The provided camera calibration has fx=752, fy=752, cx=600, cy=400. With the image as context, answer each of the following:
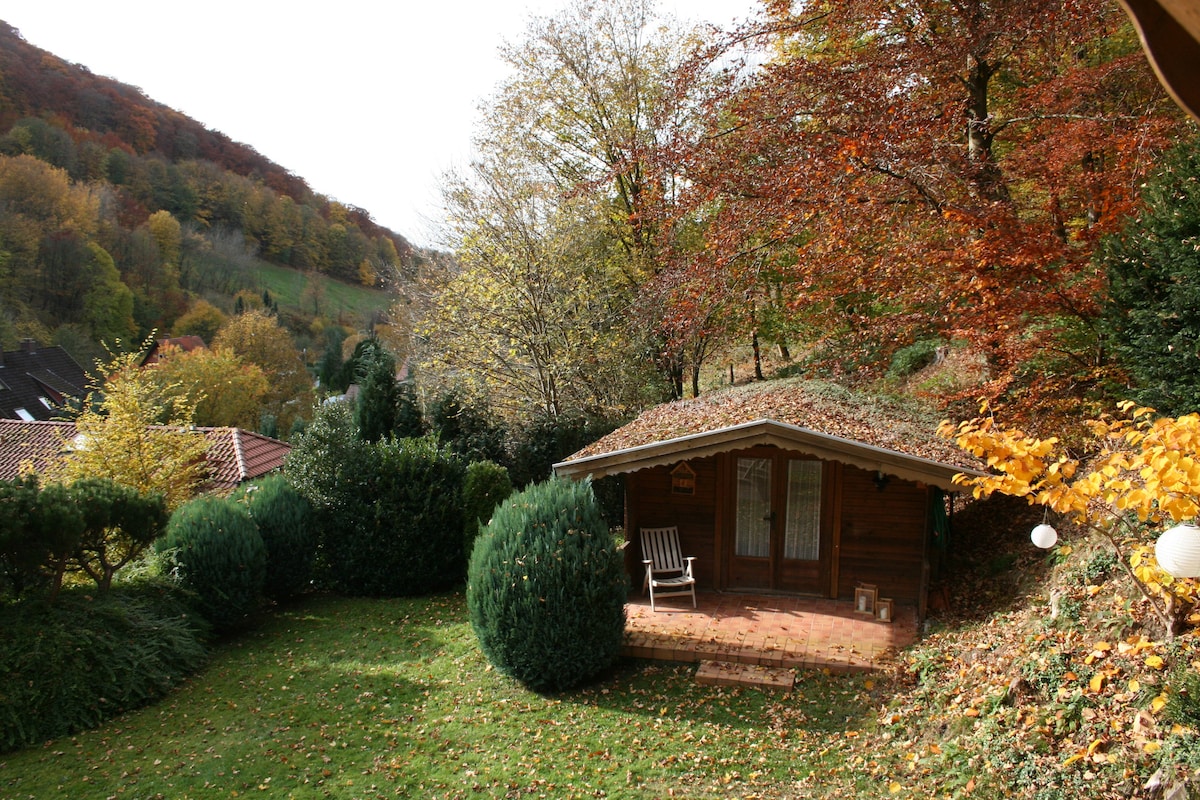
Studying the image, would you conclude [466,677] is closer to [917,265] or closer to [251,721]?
[251,721]

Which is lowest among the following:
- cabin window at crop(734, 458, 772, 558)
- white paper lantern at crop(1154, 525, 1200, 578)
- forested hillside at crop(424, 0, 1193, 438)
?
cabin window at crop(734, 458, 772, 558)

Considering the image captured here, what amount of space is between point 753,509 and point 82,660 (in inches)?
329

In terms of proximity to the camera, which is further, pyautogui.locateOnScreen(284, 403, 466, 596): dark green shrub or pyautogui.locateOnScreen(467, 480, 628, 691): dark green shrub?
pyautogui.locateOnScreen(284, 403, 466, 596): dark green shrub

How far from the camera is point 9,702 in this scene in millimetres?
7887

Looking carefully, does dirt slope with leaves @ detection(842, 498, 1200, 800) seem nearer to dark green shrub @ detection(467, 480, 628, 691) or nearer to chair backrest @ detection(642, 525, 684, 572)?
dark green shrub @ detection(467, 480, 628, 691)

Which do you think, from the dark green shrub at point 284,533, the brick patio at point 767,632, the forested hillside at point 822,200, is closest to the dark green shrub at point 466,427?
the forested hillside at point 822,200

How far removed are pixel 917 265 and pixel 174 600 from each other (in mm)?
11588

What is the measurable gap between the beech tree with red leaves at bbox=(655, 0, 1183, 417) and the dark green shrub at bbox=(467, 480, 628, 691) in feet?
18.1

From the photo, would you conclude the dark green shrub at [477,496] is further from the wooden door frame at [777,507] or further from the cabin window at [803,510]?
the cabin window at [803,510]

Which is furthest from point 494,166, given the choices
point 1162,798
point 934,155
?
point 1162,798

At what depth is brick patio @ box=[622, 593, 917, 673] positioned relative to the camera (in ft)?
27.6

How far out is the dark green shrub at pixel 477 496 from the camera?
41.8ft

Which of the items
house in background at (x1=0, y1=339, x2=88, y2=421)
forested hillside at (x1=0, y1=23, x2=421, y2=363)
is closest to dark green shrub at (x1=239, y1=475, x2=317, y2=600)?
house in background at (x1=0, y1=339, x2=88, y2=421)

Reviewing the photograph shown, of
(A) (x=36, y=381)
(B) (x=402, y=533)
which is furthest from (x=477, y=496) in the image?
(A) (x=36, y=381)
